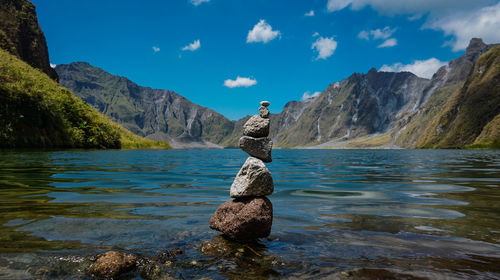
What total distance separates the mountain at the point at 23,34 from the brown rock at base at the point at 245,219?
134 metres

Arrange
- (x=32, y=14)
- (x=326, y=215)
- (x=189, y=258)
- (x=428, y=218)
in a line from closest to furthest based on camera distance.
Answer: (x=189, y=258), (x=428, y=218), (x=326, y=215), (x=32, y=14)

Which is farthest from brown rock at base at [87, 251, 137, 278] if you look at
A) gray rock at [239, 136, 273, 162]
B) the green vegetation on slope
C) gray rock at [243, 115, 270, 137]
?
the green vegetation on slope

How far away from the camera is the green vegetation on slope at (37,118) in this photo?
57156mm

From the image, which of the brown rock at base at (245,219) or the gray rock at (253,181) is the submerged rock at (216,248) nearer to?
the brown rock at base at (245,219)

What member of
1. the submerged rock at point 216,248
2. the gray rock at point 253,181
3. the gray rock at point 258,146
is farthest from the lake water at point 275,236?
the gray rock at point 258,146

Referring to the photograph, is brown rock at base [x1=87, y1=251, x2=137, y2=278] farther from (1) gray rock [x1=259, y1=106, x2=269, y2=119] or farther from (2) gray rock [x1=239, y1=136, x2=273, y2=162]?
(1) gray rock [x1=259, y1=106, x2=269, y2=119]

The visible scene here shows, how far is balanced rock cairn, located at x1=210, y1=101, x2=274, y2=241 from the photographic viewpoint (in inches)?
326

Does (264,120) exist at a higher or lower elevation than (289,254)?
higher

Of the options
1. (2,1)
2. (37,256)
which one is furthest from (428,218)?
(2,1)

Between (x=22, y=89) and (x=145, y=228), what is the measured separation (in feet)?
239

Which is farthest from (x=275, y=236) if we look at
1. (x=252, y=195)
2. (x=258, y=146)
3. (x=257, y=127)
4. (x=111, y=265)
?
(x=111, y=265)

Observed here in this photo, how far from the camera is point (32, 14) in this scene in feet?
446

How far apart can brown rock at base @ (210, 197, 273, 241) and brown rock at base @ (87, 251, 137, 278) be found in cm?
294

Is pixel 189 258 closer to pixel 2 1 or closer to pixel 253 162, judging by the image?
pixel 253 162
